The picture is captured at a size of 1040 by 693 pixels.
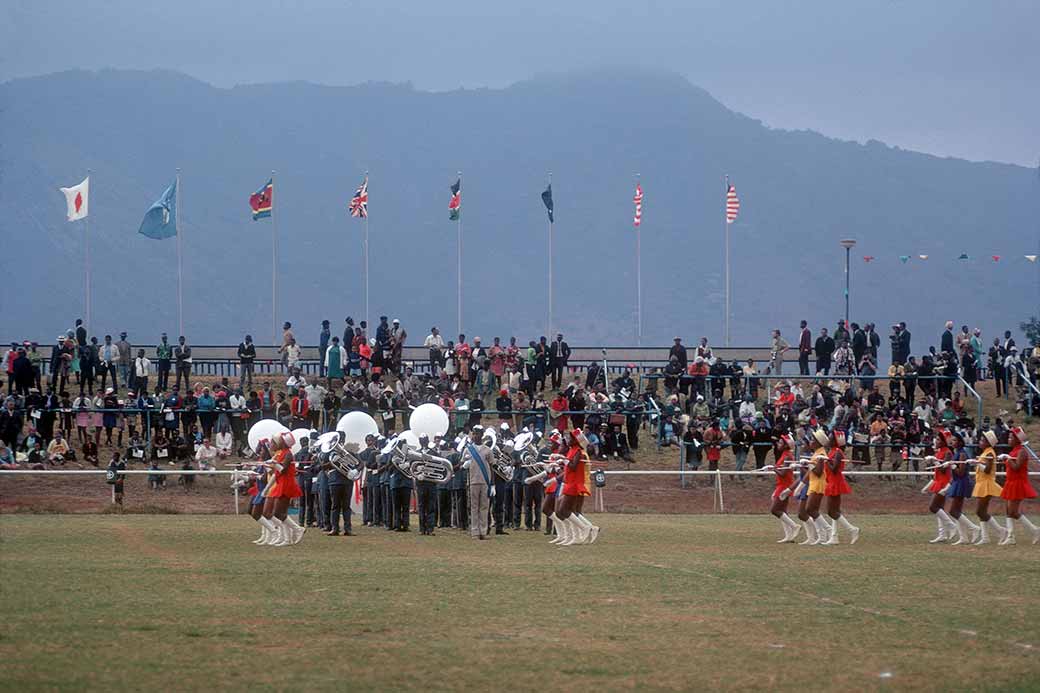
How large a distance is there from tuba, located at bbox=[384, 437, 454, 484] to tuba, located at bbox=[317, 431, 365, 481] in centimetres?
70

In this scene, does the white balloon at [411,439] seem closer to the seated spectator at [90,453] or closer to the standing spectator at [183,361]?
the seated spectator at [90,453]

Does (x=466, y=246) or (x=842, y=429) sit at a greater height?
(x=466, y=246)

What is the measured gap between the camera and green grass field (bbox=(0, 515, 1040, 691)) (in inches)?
436

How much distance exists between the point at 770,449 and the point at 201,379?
18365mm

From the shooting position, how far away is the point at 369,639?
12625 millimetres

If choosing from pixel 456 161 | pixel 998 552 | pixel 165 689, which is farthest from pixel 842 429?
pixel 456 161

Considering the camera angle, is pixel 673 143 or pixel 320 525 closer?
pixel 320 525

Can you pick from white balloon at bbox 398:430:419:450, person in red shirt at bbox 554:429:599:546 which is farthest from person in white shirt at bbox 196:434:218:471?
person in red shirt at bbox 554:429:599:546

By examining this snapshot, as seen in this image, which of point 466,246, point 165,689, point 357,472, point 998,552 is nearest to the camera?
point 165,689

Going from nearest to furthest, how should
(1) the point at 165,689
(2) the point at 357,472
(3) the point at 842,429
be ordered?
(1) the point at 165,689 < (2) the point at 357,472 < (3) the point at 842,429

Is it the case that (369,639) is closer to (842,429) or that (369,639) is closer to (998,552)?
(998,552)

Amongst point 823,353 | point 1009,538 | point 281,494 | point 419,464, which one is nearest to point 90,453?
point 419,464

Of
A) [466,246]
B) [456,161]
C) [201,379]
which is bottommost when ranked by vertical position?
[201,379]

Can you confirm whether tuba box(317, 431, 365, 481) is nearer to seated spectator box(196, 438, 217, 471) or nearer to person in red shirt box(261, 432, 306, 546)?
person in red shirt box(261, 432, 306, 546)
